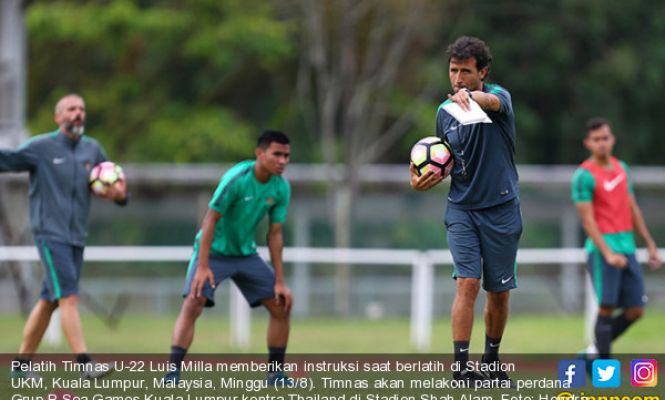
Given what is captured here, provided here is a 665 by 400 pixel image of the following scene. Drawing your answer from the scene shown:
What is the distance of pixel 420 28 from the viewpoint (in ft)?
82.8

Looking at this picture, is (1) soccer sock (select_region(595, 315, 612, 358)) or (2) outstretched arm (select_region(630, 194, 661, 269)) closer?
(1) soccer sock (select_region(595, 315, 612, 358))

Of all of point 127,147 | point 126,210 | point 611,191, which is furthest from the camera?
point 127,147

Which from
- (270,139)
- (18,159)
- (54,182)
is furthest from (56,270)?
(270,139)

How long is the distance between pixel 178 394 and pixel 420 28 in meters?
17.5

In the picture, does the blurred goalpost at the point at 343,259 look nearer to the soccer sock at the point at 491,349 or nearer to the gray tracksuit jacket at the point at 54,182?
the gray tracksuit jacket at the point at 54,182

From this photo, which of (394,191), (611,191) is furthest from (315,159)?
(611,191)

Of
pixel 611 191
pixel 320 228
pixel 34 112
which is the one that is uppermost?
pixel 34 112

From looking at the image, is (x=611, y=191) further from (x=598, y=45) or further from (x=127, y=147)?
(x=598, y=45)

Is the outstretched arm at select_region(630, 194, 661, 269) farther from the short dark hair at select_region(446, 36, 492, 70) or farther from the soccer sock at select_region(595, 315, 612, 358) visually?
the short dark hair at select_region(446, 36, 492, 70)

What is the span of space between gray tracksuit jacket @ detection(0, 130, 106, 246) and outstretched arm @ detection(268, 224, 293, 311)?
1.62m

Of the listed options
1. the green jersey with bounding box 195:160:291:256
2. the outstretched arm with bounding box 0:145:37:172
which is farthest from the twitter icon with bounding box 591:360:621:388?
the outstretched arm with bounding box 0:145:37:172

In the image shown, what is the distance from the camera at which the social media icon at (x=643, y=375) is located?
9.36 meters

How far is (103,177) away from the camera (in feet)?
35.2

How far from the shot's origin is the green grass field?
592 inches
